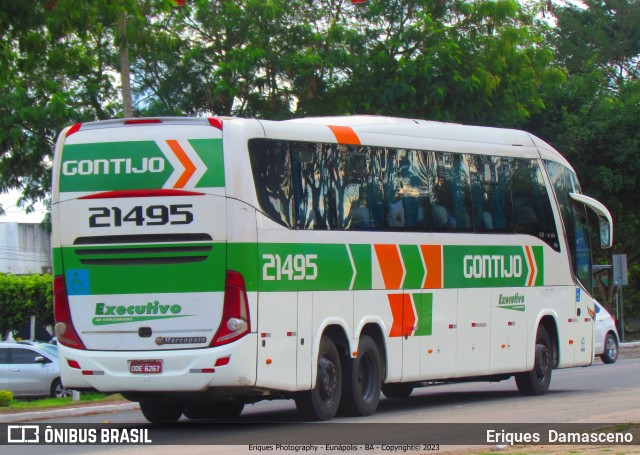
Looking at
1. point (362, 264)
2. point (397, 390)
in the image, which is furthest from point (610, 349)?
point (362, 264)

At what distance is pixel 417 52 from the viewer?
31.3m

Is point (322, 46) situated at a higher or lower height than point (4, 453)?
higher

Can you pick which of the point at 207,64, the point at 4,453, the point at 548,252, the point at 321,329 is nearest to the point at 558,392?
the point at 548,252

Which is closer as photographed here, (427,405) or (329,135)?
(329,135)

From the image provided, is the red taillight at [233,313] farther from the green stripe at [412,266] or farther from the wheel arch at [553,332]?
the wheel arch at [553,332]

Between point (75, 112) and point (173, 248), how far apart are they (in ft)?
58.3

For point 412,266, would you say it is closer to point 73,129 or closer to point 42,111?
point 73,129

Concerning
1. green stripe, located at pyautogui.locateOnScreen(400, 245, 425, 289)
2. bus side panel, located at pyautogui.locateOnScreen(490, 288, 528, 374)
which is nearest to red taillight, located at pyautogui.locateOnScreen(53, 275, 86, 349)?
green stripe, located at pyautogui.locateOnScreen(400, 245, 425, 289)

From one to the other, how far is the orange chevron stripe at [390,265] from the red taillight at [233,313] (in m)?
2.81

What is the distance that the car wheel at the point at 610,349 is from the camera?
30.9 m

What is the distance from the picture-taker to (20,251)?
187 feet

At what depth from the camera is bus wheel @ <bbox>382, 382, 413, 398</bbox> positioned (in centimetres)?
1903

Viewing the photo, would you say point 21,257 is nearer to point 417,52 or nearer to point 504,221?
point 417,52

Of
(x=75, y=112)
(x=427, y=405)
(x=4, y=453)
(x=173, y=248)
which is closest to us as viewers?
(x=4, y=453)
